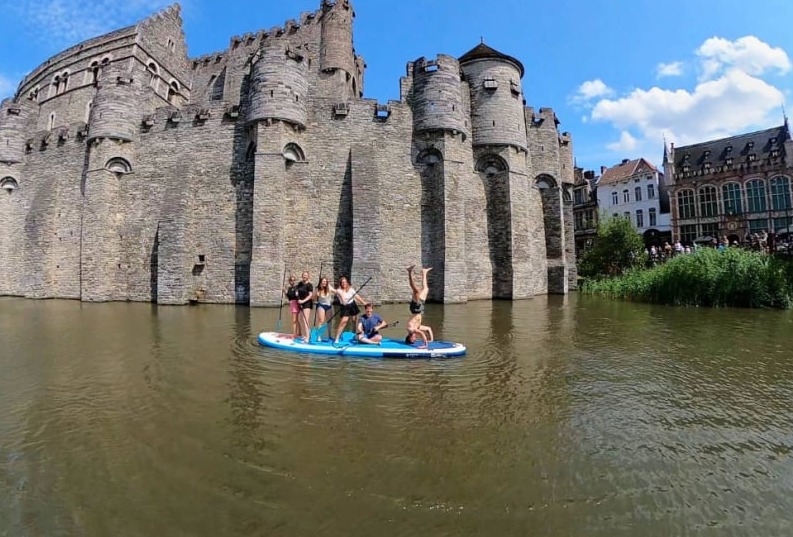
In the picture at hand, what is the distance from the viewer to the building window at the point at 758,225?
113 feet

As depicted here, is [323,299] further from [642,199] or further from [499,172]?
[642,199]

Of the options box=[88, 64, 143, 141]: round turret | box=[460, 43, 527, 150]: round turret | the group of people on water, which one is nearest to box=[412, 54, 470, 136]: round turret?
box=[460, 43, 527, 150]: round turret

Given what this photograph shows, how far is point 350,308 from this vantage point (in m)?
8.57

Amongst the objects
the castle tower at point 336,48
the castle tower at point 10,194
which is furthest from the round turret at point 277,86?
the castle tower at point 10,194

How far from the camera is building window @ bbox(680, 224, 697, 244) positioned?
3731cm

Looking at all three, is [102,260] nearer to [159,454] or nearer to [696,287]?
[159,454]

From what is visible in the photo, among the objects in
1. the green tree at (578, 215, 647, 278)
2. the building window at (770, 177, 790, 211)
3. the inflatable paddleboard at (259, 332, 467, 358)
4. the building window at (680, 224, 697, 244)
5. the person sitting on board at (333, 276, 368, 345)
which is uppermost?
the building window at (770, 177, 790, 211)

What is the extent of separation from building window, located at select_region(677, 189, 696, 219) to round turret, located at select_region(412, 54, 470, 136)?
30.0 m

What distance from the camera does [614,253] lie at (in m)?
24.7

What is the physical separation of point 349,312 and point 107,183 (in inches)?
585

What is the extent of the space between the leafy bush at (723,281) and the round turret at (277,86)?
14.7 meters

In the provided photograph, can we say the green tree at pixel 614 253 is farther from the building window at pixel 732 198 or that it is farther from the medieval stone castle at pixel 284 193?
the building window at pixel 732 198

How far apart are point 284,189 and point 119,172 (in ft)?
25.7

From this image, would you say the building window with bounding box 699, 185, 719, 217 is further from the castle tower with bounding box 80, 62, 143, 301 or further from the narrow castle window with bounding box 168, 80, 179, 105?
the narrow castle window with bounding box 168, 80, 179, 105
